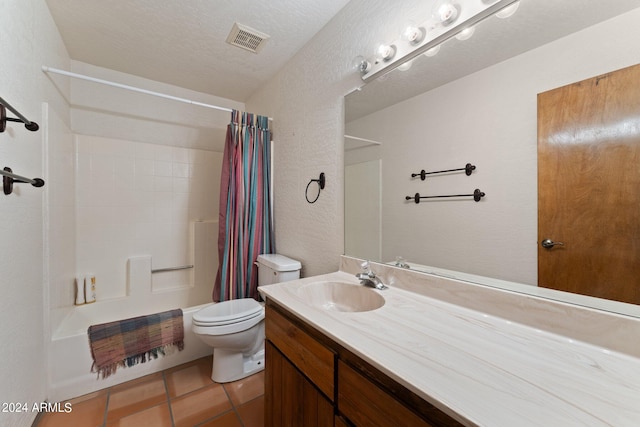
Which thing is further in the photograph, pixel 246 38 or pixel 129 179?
pixel 129 179

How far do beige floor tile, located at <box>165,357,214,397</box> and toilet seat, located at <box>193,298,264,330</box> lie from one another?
445 mm

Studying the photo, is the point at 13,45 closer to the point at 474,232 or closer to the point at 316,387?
the point at 316,387

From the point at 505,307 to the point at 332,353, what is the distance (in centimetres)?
58

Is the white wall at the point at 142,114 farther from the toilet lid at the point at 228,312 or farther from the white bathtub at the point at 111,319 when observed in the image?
the toilet lid at the point at 228,312

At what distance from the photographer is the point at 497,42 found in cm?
89

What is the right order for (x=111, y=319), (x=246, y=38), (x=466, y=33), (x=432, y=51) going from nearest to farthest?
1. (x=466, y=33)
2. (x=432, y=51)
3. (x=246, y=38)
4. (x=111, y=319)

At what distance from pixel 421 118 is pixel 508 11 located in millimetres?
425

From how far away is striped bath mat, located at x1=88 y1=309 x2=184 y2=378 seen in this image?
5.17 ft

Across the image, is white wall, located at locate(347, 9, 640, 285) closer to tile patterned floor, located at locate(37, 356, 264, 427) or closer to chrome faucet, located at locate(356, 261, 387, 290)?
chrome faucet, located at locate(356, 261, 387, 290)

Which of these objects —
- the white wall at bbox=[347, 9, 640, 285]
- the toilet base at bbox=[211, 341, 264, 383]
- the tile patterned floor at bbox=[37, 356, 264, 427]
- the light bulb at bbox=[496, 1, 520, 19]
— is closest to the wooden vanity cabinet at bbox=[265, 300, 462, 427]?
the tile patterned floor at bbox=[37, 356, 264, 427]

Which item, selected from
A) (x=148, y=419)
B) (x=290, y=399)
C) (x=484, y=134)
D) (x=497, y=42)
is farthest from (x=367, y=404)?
(x=148, y=419)

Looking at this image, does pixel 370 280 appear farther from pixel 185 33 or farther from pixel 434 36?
pixel 185 33

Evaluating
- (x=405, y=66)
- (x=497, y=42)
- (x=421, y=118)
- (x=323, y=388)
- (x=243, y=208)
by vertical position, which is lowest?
(x=323, y=388)

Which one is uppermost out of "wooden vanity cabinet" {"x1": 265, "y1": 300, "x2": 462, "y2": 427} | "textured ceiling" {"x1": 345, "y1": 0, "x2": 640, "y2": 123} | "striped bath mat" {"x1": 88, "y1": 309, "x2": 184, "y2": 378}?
"textured ceiling" {"x1": 345, "y1": 0, "x2": 640, "y2": 123}
